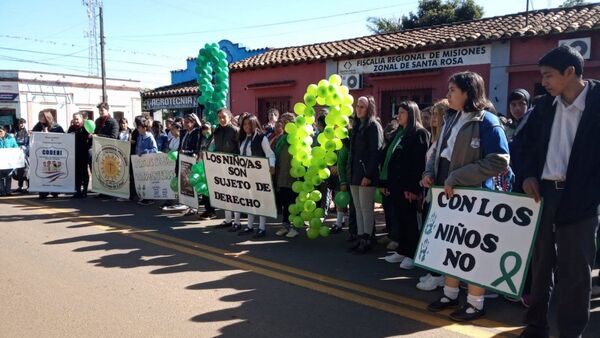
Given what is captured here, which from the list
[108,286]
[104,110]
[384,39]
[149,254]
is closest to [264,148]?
[149,254]

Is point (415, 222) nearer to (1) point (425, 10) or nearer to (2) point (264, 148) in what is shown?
(2) point (264, 148)

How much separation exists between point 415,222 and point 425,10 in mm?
32664

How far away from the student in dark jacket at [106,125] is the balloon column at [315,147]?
19.0 feet

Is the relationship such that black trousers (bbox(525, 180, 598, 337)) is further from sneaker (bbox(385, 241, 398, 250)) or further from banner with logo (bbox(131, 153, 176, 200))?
banner with logo (bbox(131, 153, 176, 200))

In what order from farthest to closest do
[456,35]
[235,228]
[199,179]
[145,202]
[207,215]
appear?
[456,35] < [145,202] < [207,215] < [199,179] < [235,228]

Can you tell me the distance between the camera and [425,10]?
34.9 meters

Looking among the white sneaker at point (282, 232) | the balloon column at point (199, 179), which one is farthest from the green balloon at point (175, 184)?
the white sneaker at point (282, 232)

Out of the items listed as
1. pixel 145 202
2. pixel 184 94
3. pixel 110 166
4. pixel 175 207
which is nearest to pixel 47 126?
pixel 110 166

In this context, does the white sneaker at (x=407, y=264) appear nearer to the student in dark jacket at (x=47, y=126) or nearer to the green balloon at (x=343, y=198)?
the green balloon at (x=343, y=198)

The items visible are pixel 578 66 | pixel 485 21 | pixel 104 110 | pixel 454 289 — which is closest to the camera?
pixel 578 66

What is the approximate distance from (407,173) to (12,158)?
1038 centimetres

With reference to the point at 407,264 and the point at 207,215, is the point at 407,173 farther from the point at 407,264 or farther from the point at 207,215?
the point at 207,215

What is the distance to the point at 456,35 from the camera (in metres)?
13.4

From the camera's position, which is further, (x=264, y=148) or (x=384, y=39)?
(x=384, y=39)
